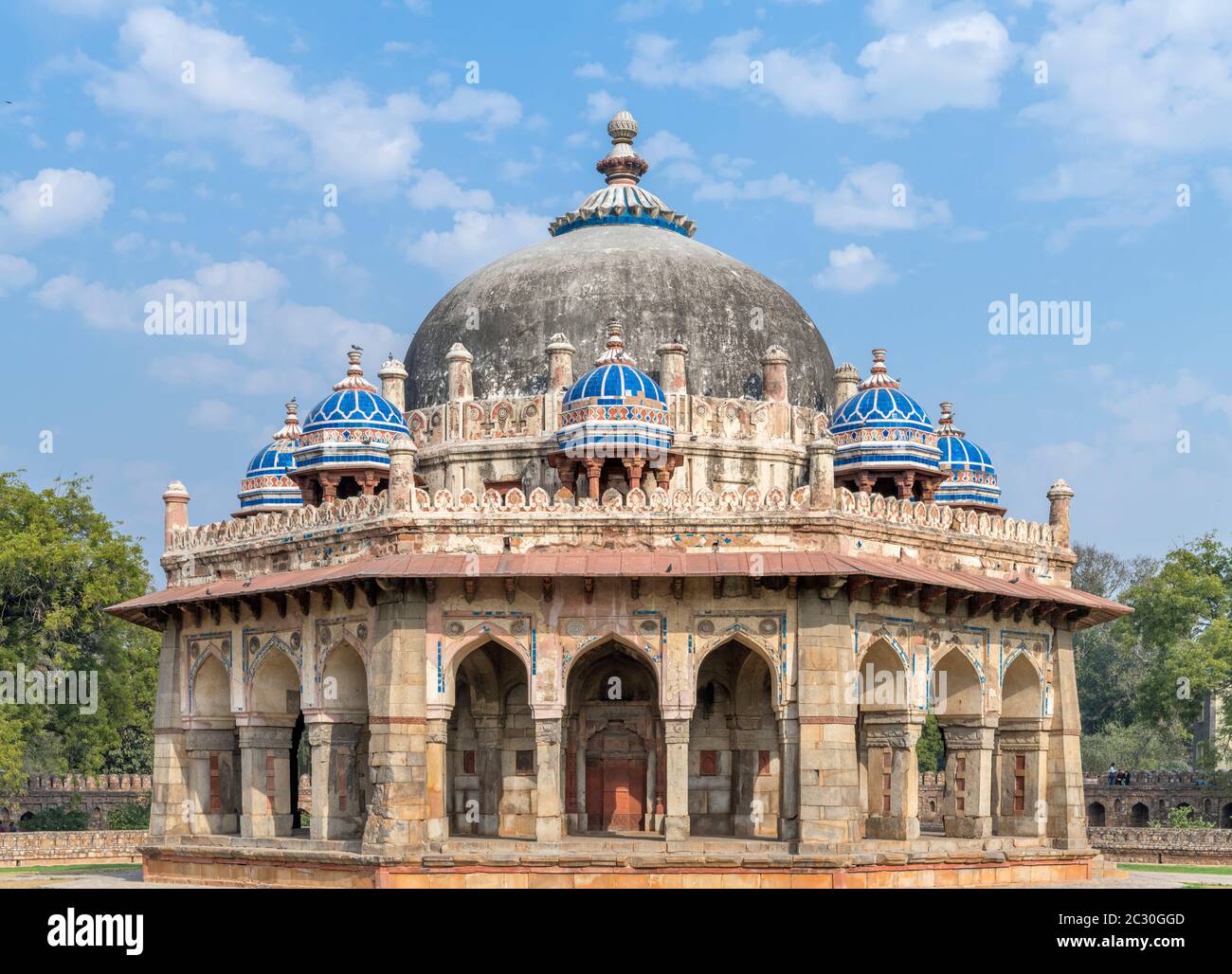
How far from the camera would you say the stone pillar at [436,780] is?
2783 cm

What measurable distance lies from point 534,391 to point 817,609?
27.0ft

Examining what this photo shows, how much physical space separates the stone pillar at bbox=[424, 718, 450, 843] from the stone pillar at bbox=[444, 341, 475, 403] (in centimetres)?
744

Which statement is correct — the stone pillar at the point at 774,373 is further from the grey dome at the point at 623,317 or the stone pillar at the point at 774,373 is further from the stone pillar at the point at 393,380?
the stone pillar at the point at 393,380

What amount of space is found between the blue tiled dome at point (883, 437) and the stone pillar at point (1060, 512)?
316 centimetres

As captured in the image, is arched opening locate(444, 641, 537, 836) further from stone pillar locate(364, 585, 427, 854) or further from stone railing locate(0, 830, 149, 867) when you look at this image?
stone railing locate(0, 830, 149, 867)

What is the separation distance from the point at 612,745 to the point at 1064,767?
840cm

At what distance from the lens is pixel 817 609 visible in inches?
1097

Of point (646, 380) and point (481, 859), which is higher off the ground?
point (646, 380)

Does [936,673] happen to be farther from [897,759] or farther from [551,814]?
[551,814]

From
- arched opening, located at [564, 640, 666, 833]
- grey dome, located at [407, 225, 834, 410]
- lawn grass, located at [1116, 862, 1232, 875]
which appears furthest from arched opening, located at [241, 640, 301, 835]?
lawn grass, located at [1116, 862, 1232, 875]

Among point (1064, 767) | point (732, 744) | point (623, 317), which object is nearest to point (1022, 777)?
point (1064, 767)

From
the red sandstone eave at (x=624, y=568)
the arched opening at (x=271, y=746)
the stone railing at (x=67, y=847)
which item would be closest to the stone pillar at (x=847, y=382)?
the red sandstone eave at (x=624, y=568)
